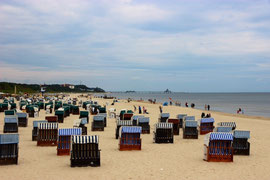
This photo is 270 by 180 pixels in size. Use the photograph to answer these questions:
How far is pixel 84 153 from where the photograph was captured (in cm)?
1039

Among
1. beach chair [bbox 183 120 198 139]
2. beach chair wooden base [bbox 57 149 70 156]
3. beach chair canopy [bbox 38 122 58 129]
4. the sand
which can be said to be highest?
beach chair canopy [bbox 38 122 58 129]

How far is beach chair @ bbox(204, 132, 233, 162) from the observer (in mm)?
11398

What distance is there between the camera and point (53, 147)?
14258 mm

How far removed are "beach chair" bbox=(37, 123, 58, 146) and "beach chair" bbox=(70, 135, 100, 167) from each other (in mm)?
4399

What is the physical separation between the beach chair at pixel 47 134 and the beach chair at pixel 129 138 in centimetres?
314

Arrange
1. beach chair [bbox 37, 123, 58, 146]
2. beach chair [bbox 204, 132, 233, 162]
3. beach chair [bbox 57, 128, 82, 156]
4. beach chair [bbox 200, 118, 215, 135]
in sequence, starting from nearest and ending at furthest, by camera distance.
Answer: beach chair [bbox 204, 132, 233, 162], beach chair [bbox 57, 128, 82, 156], beach chair [bbox 37, 123, 58, 146], beach chair [bbox 200, 118, 215, 135]

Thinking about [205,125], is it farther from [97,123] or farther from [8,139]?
[8,139]

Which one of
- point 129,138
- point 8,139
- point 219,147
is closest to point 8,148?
point 8,139

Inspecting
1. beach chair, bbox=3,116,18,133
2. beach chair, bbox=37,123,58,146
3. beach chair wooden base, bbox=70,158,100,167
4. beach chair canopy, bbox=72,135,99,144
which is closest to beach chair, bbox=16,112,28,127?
beach chair, bbox=3,116,18,133

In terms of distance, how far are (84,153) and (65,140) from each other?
2.28 meters

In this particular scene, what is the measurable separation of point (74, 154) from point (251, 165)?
5.79 m

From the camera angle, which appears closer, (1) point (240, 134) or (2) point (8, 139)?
(2) point (8, 139)

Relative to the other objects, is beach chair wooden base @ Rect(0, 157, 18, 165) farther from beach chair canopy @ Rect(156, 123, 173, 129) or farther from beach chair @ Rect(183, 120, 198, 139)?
beach chair @ Rect(183, 120, 198, 139)

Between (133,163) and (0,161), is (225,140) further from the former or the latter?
(0,161)
